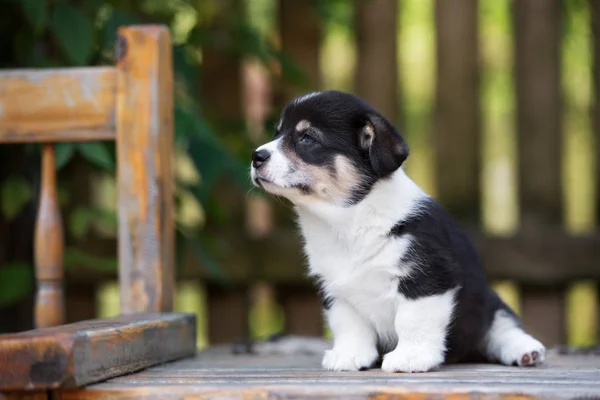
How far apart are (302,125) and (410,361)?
795mm

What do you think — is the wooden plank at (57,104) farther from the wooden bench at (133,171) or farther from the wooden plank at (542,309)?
the wooden plank at (542,309)

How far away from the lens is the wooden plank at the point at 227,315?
188 inches

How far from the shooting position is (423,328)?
2562 millimetres

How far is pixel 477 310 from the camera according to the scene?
2.77 meters

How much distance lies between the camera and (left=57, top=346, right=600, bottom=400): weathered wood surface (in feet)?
6.71

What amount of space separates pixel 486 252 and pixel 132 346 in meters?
2.47

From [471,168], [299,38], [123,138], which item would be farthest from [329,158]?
[299,38]

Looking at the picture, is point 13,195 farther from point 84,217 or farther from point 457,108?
point 457,108

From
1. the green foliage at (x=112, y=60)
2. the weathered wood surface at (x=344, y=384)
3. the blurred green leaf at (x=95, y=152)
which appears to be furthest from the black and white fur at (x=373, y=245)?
the green foliage at (x=112, y=60)

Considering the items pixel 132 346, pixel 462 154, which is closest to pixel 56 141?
pixel 132 346

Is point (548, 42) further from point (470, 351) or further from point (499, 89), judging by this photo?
point (499, 89)

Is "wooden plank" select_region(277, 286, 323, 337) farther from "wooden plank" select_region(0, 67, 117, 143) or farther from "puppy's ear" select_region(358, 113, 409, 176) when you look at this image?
"puppy's ear" select_region(358, 113, 409, 176)

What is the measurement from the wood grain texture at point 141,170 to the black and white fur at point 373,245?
0.49m

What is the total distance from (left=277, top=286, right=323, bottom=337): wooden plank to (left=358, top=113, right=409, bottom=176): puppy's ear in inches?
86.2
